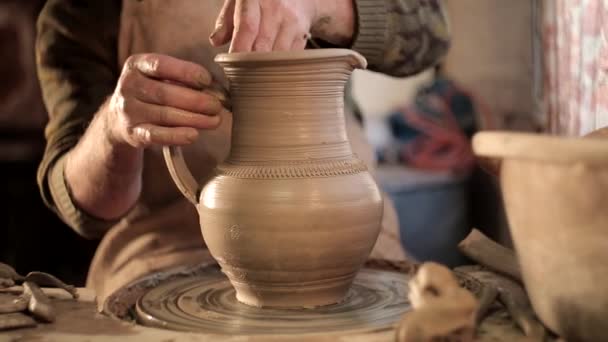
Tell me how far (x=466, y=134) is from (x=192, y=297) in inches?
94.1

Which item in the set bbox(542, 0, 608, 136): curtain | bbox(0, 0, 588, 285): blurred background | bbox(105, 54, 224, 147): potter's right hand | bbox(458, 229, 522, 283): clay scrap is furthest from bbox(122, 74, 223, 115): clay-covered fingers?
Result: bbox(0, 0, 588, 285): blurred background

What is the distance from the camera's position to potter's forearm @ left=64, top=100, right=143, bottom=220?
1429mm

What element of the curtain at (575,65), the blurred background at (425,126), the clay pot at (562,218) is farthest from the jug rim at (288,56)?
the blurred background at (425,126)

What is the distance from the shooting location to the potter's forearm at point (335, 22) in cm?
137

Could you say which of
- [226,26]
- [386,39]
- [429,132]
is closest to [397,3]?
[386,39]

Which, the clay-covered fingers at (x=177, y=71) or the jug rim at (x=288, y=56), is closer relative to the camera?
the jug rim at (x=288, y=56)

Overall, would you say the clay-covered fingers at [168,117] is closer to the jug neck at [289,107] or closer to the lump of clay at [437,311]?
the jug neck at [289,107]

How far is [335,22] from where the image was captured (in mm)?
1414

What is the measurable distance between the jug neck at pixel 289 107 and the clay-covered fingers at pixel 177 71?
0.06 metres

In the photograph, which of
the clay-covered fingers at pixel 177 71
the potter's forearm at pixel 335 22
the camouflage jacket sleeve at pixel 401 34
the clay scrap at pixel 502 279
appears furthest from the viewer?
the camouflage jacket sleeve at pixel 401 34

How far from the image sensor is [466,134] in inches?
132

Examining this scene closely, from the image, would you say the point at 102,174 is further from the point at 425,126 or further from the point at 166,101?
the point at 425,126

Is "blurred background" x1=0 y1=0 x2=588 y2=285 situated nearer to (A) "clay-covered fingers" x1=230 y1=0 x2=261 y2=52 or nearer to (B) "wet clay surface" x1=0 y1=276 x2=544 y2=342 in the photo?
(A) "clay-covered fingers" x1=230 y1=0 x2=261 y2=52

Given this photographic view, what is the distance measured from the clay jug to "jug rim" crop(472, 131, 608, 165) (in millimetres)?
259
